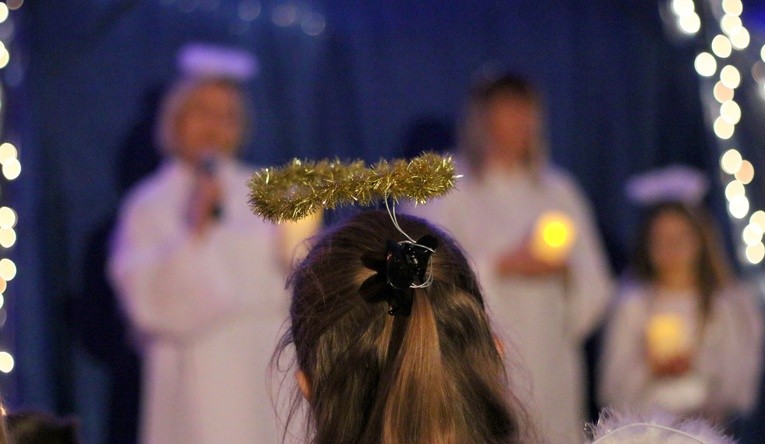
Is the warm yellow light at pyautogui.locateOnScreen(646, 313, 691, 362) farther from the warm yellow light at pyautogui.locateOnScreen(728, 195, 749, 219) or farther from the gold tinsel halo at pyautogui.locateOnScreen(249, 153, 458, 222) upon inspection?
the gold tinsel halo at pyautogui.locateOnScreen(249, 153, 458, 222)

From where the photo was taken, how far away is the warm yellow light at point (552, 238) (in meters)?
3.65

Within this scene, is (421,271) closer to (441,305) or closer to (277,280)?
(441,305)

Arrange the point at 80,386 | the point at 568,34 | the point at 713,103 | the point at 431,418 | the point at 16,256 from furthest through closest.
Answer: the point at 568,34 → the point at 713,103 → the point at 80,386 → the point at 16,256 → the point at 431,418

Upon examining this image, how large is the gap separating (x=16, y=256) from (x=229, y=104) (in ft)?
2.81

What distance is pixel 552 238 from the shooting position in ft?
12.0

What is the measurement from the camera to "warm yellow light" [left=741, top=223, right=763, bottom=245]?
151 inches

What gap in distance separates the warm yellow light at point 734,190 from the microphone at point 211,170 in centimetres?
191

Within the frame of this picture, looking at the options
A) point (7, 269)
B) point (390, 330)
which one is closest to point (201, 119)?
point (7, 269)

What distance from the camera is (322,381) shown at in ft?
4.23

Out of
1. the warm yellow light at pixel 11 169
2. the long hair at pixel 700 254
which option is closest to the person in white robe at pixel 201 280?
the warm yellow light at pixel 11 169

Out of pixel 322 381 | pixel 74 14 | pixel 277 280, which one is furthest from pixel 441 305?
pixel 74 14

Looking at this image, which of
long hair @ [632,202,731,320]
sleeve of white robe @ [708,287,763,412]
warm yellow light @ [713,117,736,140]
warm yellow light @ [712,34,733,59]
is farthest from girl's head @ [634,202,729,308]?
warm yellow light @ [712,34,733,59]

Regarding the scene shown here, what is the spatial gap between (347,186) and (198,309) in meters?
2.01

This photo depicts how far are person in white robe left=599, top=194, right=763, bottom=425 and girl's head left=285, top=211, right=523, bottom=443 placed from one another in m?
2.50
